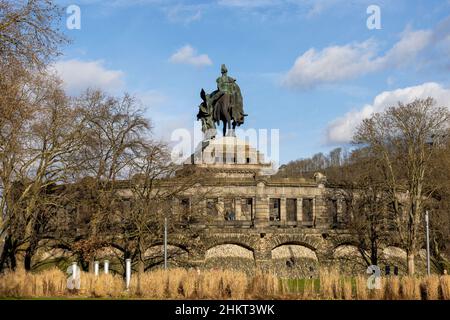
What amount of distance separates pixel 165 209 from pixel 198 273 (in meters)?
14.5

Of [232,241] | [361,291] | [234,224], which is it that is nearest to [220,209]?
[234,224]

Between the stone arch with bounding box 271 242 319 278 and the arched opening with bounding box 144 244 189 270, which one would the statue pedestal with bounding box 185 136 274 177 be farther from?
the arched opening with bounding box 144 244 189 270

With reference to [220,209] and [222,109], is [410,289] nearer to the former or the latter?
[220,209]

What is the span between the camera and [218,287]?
23359 mm

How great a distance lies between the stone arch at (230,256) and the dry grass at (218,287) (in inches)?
633

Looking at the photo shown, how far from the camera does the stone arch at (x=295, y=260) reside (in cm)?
4122

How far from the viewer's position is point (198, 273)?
24344 mm

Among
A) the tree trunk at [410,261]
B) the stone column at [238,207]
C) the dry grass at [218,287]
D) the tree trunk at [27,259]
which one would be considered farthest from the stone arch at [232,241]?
the dry grass at [218,287]

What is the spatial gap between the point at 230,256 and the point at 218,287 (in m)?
18.4
